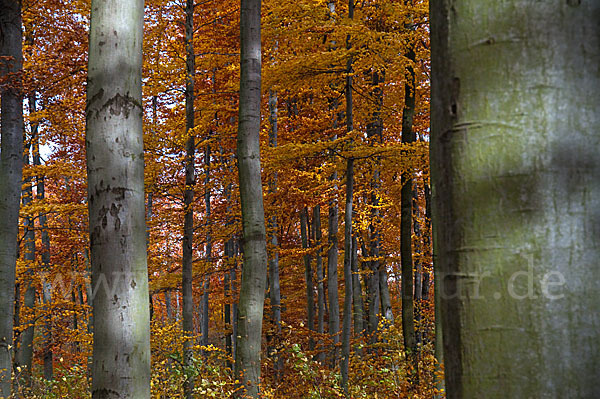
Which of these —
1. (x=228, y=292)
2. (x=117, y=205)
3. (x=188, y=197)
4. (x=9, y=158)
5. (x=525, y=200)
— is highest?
(x=9, y=158)

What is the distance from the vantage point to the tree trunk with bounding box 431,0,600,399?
845 millimetres

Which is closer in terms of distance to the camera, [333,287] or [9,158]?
[9,158]

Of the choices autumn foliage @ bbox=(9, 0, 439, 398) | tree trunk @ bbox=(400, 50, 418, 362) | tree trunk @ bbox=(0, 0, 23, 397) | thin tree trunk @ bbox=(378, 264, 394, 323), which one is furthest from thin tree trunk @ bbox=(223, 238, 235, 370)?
tree trunk @ bbox=(0, 0, 23, 397)

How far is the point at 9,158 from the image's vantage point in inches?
324

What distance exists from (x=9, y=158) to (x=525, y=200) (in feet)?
29.7

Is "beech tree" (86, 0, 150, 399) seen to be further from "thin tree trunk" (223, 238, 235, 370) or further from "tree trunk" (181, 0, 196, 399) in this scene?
"thin tree trunk" (223, 238, 235, 370)

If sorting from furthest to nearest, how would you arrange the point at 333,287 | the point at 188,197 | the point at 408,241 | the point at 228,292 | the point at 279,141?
1. the point at 228,292
2. the point at 279,141
3. the point at 333,287
4. the point at 188,197
5. the point at 408,241

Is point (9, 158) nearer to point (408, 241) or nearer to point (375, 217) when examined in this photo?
point (408, 241)

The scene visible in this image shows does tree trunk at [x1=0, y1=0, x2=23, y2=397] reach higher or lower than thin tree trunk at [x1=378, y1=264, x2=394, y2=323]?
higher

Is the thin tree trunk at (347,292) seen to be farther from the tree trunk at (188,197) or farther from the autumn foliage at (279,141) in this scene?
the tree trunk at (188,197)

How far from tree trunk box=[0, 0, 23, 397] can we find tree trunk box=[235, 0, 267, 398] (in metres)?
4.29

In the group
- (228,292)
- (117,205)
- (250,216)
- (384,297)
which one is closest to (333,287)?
(384,297)

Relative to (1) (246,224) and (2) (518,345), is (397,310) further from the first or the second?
(2) (518,345)

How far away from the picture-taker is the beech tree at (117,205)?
2.76 metres
